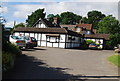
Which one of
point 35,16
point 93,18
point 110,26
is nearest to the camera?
point 110,26

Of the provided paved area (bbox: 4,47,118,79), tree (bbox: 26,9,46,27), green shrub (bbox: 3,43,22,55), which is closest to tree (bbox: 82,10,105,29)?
tree (bbox: 26,9,46,27)

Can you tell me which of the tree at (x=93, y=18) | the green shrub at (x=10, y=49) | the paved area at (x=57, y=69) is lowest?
the paved area at (x=57, y=69)

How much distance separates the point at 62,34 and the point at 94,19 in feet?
254

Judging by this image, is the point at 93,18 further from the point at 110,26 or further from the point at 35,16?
the point at 110,26

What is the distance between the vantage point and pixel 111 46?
4578 cm

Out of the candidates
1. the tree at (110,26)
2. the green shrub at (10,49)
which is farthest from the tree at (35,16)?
the green shrub at (10,49)

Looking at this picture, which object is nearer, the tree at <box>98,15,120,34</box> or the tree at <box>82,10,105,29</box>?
the tree at <box>98,15,120,34</box>

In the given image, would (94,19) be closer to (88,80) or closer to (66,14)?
(66,14)

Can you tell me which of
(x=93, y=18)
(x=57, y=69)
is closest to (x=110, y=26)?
(x=93, y=18)

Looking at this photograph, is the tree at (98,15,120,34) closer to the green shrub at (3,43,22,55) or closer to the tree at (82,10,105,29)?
the tree at (82,10,105,29)

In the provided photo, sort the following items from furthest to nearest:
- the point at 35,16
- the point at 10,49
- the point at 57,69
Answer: the point at 35,16 < the point at 10,49 < the point at 57,69

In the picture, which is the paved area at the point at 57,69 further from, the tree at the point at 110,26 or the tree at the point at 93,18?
the tree at the point at 93,18

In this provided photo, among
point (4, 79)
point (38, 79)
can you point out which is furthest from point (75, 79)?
point (4, 79)

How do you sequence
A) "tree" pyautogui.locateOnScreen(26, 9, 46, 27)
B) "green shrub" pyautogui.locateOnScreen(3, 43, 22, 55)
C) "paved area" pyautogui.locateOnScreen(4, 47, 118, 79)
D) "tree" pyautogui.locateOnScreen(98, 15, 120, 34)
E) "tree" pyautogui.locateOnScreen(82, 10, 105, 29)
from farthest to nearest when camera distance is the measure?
"tree" pyautogui.locateOnScreen(82, 10, 105, 29)
"tree" pyautogui.locateOnScreen(26, 9, 46, 27)
"tree" pyautogui.locateOnScreen(98, 15, 120, 34)
"green shrub" pyautogui.locateOnScreen(3, 43, 22, 55)
"paved area" pyautogui.locateOnScreen(4, 47, 118, 79)
